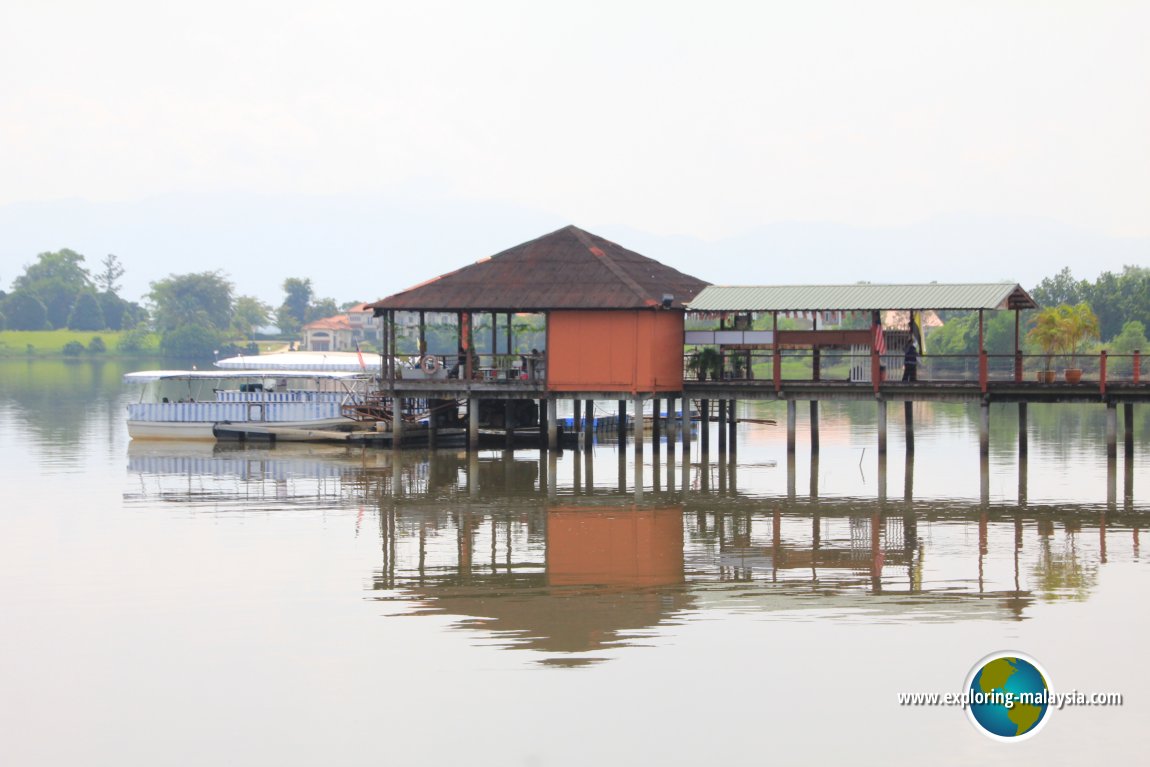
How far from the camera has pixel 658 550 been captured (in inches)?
1224

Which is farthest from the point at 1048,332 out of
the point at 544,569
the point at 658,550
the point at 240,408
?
the point at 240,408

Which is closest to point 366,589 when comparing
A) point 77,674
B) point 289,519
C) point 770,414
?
point 77,674

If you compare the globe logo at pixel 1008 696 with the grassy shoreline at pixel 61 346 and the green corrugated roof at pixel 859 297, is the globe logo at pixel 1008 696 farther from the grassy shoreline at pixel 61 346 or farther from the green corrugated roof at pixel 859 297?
the grassy shoreline at pixel 61 346

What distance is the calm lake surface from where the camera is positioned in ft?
62.2

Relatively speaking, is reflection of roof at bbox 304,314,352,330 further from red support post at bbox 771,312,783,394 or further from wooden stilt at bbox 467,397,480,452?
red support post at bbox 771,312,783,394

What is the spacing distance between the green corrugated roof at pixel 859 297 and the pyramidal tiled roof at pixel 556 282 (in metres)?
1.64

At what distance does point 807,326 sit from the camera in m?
45.2

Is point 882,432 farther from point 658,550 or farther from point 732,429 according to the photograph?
point 658,550

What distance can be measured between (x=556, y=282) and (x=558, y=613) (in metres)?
23.1

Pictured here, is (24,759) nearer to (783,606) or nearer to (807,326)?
(783,606)

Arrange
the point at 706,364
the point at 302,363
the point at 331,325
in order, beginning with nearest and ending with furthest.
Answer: the point at 706,364
the point at 302,363
the point at 331,325

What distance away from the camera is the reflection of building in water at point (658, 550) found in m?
25.3

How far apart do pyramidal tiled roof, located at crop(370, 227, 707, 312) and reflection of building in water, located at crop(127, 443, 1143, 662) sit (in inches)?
203

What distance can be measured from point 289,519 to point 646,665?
15.7 m
